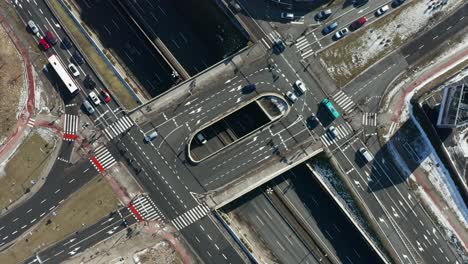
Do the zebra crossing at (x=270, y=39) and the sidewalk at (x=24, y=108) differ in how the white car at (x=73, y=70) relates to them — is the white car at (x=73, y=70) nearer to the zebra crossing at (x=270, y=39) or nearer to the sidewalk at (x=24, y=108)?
the sidewalk at (x=24, y=108)

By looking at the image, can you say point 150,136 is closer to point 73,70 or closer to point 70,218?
point 73,70

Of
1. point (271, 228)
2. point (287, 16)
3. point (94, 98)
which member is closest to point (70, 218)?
point (94, 98)

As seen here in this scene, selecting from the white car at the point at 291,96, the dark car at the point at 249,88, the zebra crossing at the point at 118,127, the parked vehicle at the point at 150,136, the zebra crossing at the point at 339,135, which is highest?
the zebra crossing at the point at 118,127

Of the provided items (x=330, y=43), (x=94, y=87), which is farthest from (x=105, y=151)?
(x=330, y=43)

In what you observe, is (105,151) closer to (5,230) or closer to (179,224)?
(179,224)

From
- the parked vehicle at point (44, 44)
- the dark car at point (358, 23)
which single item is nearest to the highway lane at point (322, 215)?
the dark car at point (358, 23)
